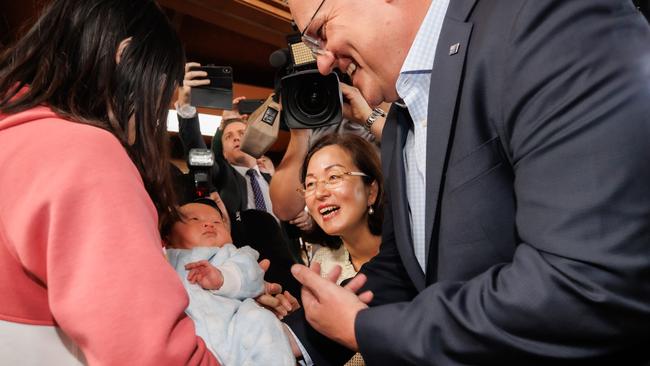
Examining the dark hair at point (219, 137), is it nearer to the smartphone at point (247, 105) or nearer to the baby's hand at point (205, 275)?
the smartphone at point (247, 105)

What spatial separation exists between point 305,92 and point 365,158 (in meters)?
0.40

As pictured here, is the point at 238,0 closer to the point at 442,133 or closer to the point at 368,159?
the point at 368,159

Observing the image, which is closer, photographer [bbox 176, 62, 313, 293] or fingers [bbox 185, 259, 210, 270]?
fingers [bbox 185, 259, 210, 270]

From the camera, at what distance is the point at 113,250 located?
0.77 metres

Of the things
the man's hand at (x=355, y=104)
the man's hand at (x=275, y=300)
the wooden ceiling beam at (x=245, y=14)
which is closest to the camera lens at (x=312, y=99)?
the man's hand at (x=355, y=104)

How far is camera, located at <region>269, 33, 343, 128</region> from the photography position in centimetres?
215

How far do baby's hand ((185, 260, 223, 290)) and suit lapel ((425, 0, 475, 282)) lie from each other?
1.01 meters

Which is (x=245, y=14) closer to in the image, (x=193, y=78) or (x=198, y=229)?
(x=193, y=78)

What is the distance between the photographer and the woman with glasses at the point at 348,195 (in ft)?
Result: 7.36

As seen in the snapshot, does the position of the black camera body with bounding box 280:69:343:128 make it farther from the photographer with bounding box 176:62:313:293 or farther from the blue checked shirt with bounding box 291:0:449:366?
the blue checked shirt with bounding box 291:0:449:366

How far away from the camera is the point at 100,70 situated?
3.25 ft

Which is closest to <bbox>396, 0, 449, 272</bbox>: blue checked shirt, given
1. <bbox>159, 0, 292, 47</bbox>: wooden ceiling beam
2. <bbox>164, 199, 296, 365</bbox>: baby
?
<bbox>164, 199, 296, 365</bbox>: baby

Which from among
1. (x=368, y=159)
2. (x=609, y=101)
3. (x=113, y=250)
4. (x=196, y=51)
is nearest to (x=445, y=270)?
(x=609, y=101)

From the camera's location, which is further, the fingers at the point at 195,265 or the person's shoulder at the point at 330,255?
the person's shoulder at the point at 330,255
